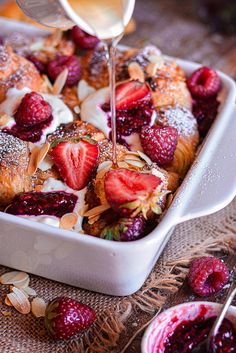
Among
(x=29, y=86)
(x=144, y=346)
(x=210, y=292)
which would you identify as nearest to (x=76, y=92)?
(x=29, y=86)

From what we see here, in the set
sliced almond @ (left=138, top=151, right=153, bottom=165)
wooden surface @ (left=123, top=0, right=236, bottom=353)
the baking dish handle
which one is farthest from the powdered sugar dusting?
wooden surface @ (left=123, top=0, right=236, bottom=353)

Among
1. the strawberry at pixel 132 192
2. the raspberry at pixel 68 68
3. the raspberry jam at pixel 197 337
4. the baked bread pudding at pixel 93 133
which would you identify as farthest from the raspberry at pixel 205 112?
the raspberry jam at pixel 197 337

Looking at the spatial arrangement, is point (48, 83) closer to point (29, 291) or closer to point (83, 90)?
point (83, 90)

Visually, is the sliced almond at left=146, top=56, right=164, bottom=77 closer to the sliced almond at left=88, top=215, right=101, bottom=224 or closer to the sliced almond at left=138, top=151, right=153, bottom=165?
the sliced almond at left=138, top=151, right=153, bottom=165

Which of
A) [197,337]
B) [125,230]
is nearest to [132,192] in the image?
[125,230]

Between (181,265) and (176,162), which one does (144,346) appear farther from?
(176,162)

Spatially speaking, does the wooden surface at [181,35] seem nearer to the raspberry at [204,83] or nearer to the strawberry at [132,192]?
the raspberry at [204,83]
